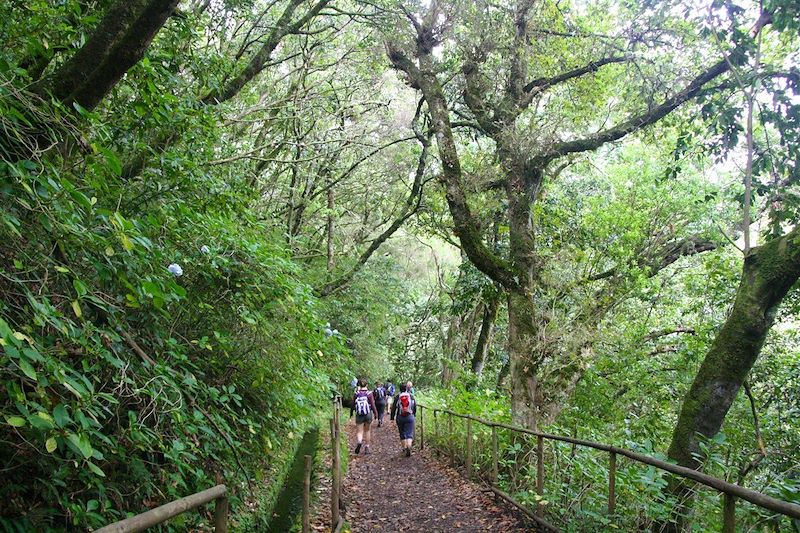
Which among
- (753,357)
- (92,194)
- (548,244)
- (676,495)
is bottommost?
(92,194)

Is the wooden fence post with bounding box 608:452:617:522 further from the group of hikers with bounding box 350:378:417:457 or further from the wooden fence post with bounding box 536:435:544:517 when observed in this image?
the group of hikers with bounding box 350:378:417:457

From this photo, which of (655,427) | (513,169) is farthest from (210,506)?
(655,427)

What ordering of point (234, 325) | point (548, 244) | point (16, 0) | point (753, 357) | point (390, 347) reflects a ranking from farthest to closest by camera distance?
1. point (390, 347)
2. point (548, 244)
3. point (234, 325)
4. point (753, 357)
5. point (16, 0)

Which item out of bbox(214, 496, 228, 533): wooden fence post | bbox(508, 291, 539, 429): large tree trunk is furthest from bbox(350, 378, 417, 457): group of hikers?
bbox(214, 496, 228, 533): wooden fence post

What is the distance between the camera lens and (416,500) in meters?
8.60

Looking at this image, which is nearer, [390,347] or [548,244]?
[548,244]

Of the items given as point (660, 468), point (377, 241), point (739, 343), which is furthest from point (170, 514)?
point (377, 241)

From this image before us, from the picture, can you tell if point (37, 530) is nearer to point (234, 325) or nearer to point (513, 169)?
point (234, 325)

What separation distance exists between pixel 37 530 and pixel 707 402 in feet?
19.4

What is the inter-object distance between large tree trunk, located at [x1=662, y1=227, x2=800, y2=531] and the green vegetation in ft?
0.09

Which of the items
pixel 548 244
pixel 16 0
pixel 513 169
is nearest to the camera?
pixel 16 0

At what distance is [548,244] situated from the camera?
11.5m

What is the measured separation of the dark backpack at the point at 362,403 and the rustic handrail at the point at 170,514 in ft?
35.4

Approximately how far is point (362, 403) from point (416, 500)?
15.9ft
